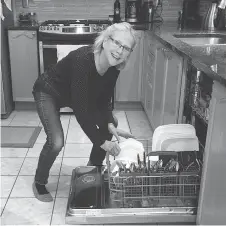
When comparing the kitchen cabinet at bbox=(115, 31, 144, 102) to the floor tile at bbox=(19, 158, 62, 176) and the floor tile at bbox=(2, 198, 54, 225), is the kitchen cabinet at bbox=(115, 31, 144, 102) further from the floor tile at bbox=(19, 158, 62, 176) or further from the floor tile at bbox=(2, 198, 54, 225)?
the floor tile at bbox=(2, 198, 54, 225)

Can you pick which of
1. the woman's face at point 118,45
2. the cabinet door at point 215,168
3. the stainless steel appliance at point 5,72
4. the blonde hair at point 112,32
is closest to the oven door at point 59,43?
the stainless steel appliance at point 5,72

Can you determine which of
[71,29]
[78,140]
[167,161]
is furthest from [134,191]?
[71,29]

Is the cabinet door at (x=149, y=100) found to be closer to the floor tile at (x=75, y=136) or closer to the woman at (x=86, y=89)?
the floor tile at (x=75, y=136)

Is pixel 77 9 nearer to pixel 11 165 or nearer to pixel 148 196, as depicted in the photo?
pixel 11 165

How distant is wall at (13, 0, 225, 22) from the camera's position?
384cm

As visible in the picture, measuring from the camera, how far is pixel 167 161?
173 cm

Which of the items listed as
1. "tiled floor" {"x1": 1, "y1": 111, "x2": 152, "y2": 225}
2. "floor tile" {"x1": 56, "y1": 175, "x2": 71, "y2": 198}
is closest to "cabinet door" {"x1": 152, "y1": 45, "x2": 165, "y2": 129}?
"tiled floor" {"x1": 1, "y1": 111, "x2": 152, "y2": 225}

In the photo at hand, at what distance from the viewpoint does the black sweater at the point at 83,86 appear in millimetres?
1614

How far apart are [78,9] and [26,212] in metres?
2.67

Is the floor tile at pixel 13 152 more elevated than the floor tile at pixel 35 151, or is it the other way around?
the floor tile at pixel 13 152

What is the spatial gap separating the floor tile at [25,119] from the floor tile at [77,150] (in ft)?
2.26

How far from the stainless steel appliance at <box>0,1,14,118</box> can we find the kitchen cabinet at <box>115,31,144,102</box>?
3.81 ft

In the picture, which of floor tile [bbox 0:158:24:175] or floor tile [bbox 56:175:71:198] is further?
floor tile [bbox 0:158:24:175]

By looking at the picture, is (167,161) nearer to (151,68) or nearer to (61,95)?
(61,95)
